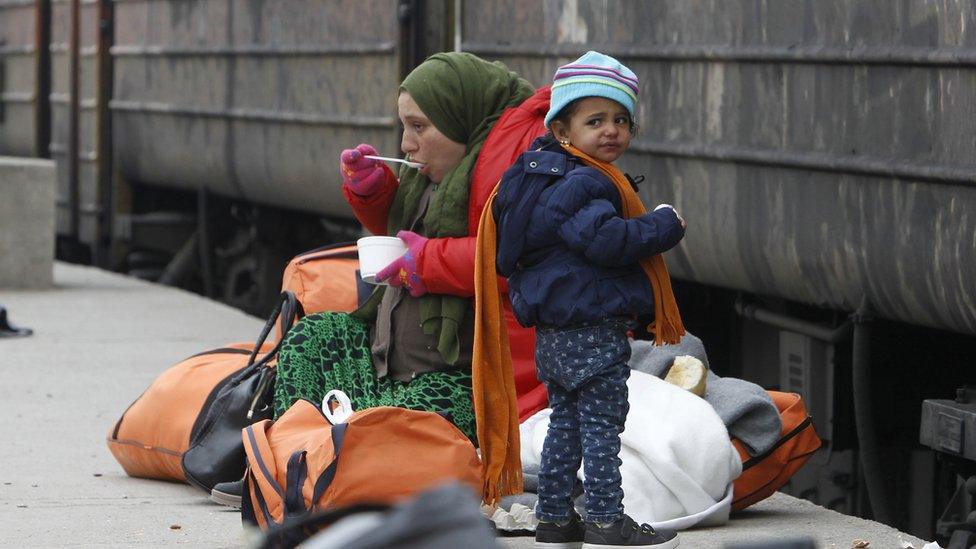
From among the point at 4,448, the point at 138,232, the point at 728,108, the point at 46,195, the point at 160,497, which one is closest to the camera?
the point at 160,497

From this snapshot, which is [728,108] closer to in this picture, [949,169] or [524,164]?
[949,169]

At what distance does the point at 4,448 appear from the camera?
17.7ft

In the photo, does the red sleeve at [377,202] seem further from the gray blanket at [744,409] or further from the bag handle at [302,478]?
the bag handle at [302,478]

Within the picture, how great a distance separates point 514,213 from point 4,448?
232 centimetres

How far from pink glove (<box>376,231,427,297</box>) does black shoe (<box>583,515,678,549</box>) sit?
0.80 meters

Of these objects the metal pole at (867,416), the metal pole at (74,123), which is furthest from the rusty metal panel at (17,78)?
the metal pole at (867,416)

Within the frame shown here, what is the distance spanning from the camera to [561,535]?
375 cm

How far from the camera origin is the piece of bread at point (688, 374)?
4.45 metres

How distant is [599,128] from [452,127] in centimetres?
72

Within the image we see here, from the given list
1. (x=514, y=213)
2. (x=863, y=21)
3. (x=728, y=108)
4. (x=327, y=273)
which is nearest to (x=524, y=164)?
(x=514, y=213)

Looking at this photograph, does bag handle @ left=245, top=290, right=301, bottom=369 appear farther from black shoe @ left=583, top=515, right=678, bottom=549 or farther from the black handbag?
black shoe @ left=583, top=515, right=678, bottom=549

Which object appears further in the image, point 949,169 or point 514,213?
point 949,169

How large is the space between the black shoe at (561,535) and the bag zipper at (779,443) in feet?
2.10

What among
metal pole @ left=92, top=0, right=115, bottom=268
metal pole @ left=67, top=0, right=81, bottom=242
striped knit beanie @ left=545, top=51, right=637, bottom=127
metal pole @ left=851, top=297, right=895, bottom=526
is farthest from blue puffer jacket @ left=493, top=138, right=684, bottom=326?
metal pole @ left=67, top=0, right=81, bottom=242
